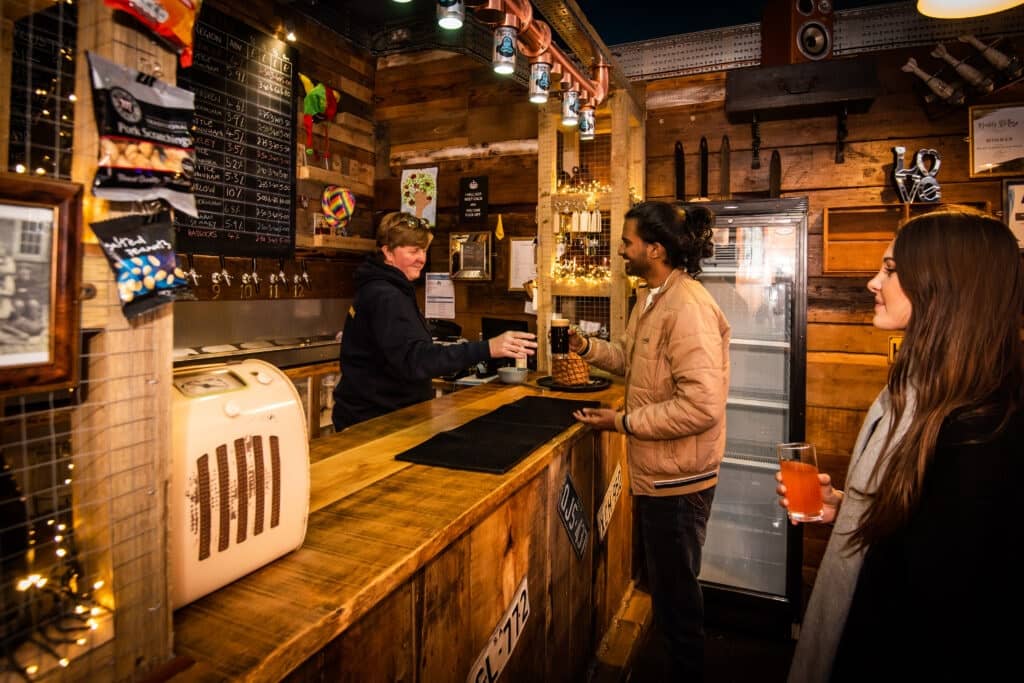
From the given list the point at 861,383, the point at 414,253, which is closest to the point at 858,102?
the point at 861,383

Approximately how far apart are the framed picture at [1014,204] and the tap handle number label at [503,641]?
319 cm

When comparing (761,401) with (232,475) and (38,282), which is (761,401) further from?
(38,282)

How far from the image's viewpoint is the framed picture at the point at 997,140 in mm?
3133

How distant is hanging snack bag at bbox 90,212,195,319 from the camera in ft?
2.43

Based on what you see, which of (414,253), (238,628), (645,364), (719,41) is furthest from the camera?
(719,41)

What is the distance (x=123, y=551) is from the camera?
0.77 meters

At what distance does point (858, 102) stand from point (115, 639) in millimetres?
3853

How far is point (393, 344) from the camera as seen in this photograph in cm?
242

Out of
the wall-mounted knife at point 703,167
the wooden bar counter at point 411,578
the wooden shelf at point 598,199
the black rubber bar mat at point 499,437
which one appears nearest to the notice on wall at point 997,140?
the wall-mounted knife at point 703,167

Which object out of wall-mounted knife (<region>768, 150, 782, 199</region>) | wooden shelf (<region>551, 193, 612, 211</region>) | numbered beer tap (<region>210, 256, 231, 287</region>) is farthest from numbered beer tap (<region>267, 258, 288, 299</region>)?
wall-mounted knife (<region>768, 150, 782, 199</region>)

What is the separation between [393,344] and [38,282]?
1766mm

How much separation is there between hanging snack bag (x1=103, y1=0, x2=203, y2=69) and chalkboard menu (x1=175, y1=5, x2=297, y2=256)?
2985 millimetres

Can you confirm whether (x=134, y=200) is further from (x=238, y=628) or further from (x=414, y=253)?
(x=414, y=253)

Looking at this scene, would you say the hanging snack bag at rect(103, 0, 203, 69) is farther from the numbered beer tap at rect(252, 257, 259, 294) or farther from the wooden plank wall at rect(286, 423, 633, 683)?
the numbered beer tap at rect(252, 257, 259, 294)
